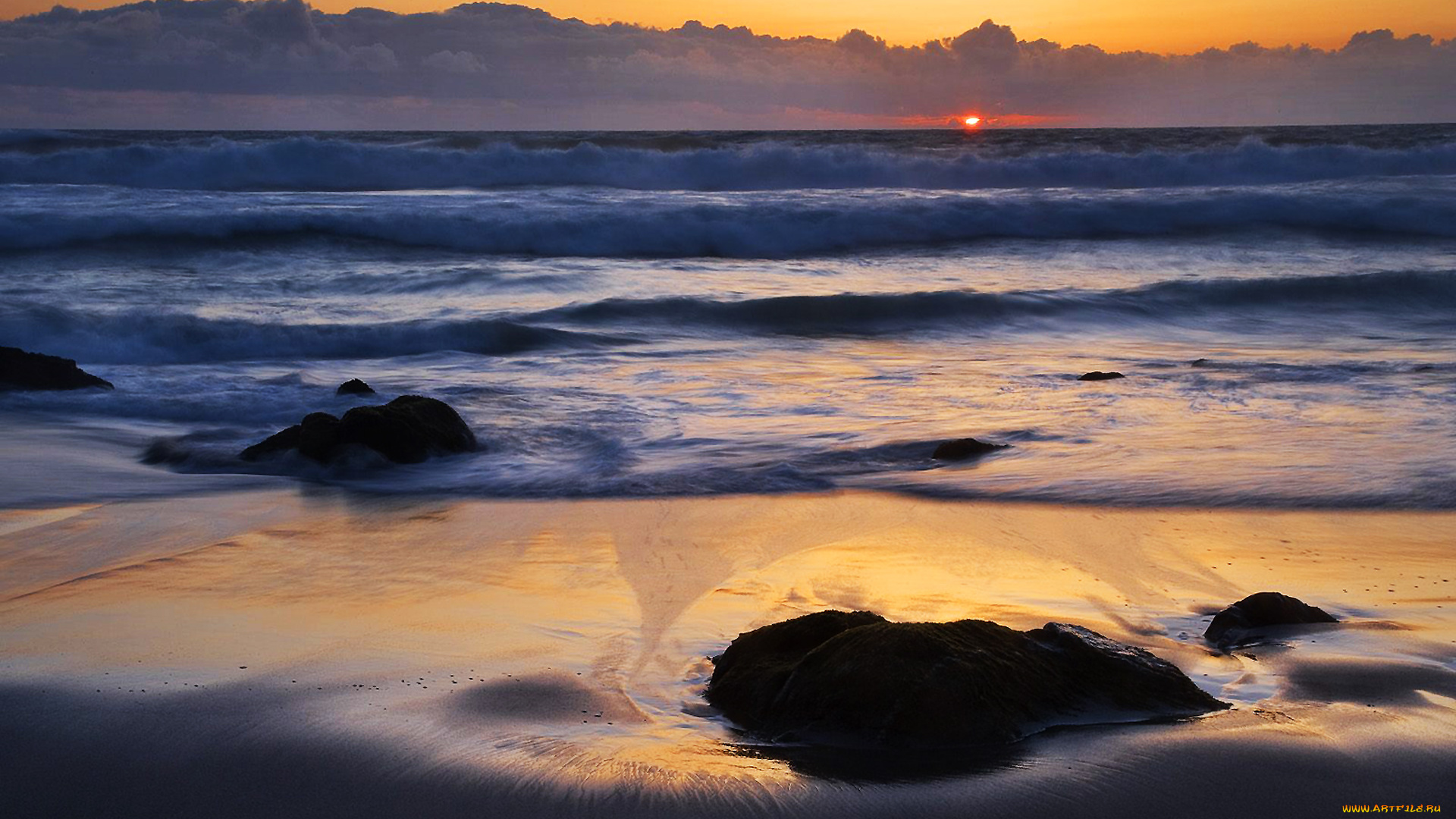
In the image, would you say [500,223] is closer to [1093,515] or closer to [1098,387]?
[1098,387]

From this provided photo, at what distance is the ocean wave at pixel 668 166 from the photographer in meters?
30.0

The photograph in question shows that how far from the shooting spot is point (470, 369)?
33.2 feet

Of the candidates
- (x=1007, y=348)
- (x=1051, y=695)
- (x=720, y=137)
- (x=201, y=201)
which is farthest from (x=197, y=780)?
(x=720, y=137)

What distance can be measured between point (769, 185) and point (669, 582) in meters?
27.2

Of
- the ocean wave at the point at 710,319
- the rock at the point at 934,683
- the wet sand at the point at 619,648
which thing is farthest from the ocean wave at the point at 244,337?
the rock at the point at 934,683

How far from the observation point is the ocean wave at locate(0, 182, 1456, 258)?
744 inches

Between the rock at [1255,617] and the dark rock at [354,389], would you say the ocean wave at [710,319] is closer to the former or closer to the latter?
the dark rock at [354,389]

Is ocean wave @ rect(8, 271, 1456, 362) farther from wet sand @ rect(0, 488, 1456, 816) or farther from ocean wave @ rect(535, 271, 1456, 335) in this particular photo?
wet sand @ rect(0, 488, 1456, 816)

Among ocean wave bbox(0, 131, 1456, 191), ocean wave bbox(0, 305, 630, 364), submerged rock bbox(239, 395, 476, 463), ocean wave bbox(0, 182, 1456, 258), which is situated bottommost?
ocean wave bbox(0, 305, 630, 364)

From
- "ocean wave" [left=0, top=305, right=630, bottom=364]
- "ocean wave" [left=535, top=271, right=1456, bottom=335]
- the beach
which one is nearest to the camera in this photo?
the beach

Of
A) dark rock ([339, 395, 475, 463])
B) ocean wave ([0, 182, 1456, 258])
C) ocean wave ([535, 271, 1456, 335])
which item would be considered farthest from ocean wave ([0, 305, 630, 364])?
ocean wave ([0, 182, 1456, 258])

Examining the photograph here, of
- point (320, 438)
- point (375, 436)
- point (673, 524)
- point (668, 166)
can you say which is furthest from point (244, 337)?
point (668, 166)

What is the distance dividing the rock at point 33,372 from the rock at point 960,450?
5.86 metres

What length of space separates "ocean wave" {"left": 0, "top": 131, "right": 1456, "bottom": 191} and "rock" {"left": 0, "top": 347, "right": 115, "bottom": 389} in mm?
22178
